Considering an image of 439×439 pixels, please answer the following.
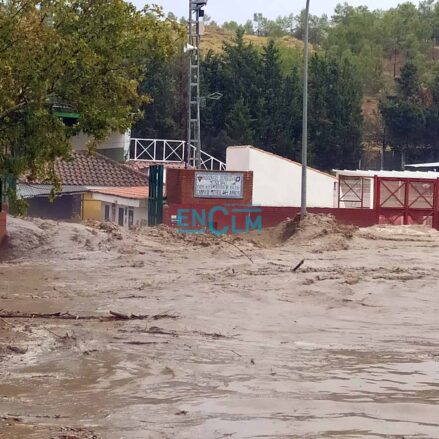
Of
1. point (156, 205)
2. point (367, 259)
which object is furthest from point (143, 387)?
point (156, 205)

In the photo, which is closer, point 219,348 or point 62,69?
point 219,348

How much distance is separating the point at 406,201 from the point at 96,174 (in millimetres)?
15670

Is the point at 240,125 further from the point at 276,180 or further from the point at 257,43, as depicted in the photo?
the point at 257,43

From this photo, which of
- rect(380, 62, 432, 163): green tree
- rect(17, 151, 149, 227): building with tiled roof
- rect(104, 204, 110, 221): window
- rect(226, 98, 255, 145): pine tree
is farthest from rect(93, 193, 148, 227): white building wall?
rect(380, 62, 432, 163): green tree

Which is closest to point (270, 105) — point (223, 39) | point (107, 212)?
point (107, 212)

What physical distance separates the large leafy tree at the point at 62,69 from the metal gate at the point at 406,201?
917 inches

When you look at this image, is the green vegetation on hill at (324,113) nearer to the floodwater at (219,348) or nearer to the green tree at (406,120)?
the green tree at (406,120)

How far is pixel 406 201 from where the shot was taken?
1534 inches

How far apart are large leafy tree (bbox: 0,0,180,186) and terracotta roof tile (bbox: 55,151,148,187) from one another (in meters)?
30.2

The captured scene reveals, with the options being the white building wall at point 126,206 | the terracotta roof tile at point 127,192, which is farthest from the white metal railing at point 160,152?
the white building wall at point 126,206

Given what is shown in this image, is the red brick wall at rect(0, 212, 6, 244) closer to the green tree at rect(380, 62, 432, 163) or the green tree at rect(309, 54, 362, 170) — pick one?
the green tree at rect(309, 54, 362, 170)

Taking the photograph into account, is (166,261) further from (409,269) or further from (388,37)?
(388,37)

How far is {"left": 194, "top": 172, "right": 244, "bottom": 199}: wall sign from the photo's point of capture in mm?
38000

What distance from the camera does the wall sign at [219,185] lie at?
38000 millimetres
